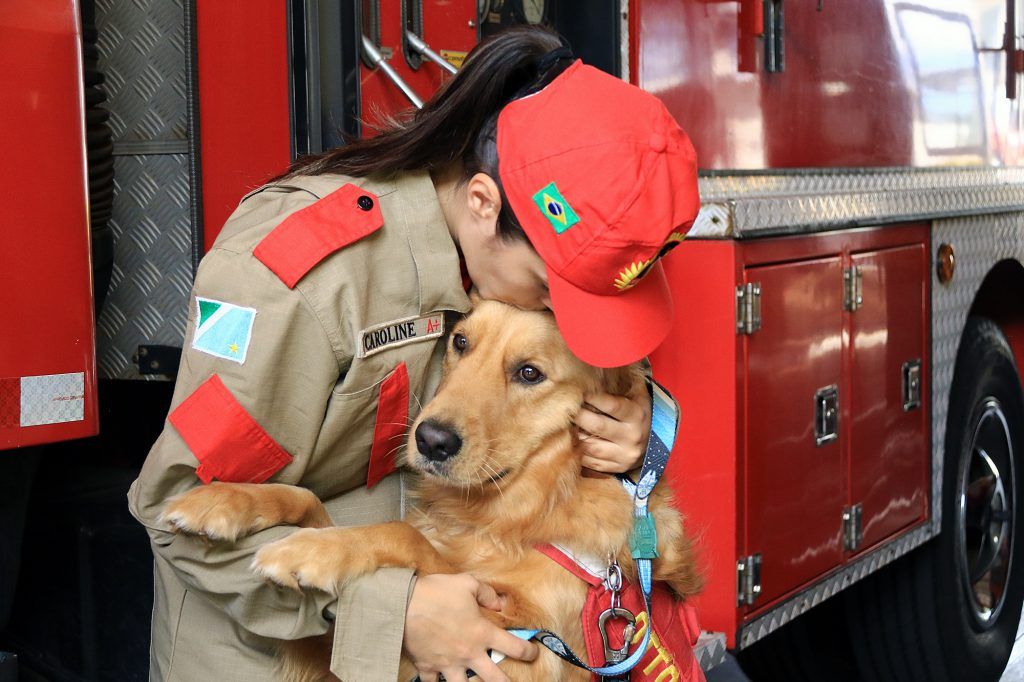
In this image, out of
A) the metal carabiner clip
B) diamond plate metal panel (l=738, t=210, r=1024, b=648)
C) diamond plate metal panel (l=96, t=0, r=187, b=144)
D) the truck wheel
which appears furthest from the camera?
the truck wheel

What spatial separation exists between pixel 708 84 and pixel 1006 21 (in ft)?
5.84

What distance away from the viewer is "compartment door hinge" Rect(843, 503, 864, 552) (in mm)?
3225

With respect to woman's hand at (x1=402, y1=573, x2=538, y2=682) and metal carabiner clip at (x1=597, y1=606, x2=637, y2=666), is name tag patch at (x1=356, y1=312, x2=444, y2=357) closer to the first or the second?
woman's hand at (x1=402, y1=573, x2=538, y2=682)

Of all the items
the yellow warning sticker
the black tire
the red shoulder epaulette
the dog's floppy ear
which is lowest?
the black tire

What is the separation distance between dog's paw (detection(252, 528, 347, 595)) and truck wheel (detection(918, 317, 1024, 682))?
2.72 m

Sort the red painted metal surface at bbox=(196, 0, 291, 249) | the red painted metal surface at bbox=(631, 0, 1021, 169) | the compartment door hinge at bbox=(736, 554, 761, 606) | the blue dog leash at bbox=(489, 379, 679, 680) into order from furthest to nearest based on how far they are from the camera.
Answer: the red painted metal surface at bbox=(631, 0, 1021, 169) → the compartment door hinge at bbox=(736, 554, 761, 606) → the red painted metal surface at bbox=(196, 0, 291, 249) → the blue dog leash at bbox=(489, 379, 679, 680)

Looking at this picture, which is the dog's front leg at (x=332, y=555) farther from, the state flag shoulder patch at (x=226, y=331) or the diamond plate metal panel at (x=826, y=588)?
the diamond plate metal panel at (x=826, y=588)

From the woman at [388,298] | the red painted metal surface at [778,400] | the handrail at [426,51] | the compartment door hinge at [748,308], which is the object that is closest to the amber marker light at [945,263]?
the red painted metal surface at [778,400]

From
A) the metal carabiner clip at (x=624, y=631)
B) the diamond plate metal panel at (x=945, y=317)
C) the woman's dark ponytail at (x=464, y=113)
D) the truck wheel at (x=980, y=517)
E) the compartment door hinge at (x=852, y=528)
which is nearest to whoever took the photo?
the woman's dark ponytail at (x=464, y=113)

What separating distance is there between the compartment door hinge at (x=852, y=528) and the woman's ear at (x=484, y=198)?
5.93 feet

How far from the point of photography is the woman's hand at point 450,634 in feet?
5.67

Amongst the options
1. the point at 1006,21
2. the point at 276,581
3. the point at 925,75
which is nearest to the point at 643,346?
the point at 276,581

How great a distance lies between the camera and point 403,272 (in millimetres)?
1858

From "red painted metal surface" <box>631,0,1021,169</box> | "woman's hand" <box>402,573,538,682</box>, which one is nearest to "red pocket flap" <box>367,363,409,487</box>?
"woman's hand" <box>402,573,538,682</box>
